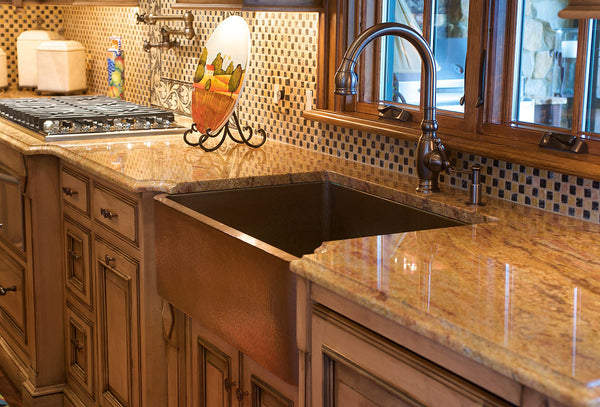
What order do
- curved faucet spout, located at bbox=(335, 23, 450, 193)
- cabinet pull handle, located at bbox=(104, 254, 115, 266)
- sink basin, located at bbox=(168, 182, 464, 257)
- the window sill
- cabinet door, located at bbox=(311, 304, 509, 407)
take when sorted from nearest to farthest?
1. cabinet door, located at bbox=(311, 304, 509, 407)
2. the window sill
3. curved faucet spout, located at bbox=(335, 23, 450, 193)
4. sink basin, located at bbox=(168, 182, 464, 257)
5. cabinet pull handle, located at bbox=(104, 254, 115, 266)

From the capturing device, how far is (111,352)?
2.74 m

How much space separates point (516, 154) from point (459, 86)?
1.46ft

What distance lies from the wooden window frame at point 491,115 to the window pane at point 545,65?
26mm

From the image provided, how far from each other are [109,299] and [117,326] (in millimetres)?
104

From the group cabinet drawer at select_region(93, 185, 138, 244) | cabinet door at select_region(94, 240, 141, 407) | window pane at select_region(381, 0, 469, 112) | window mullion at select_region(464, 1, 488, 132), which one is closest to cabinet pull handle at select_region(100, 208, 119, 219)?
cabinet drawer at select_region(93, 185, 138, 244)

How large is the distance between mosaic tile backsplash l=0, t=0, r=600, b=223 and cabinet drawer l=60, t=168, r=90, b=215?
801mm

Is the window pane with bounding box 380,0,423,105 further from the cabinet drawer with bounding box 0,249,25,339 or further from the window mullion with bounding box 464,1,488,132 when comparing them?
the cabinet drawer with bounding box 0,249,25,339

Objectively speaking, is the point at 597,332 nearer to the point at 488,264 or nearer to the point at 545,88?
the point at 488,264

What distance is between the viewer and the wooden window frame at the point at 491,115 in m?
1.99

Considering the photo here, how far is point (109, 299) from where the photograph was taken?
2.71 meters

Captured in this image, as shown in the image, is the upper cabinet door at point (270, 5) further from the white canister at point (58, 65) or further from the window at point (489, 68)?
the white canister at point (58, 65)

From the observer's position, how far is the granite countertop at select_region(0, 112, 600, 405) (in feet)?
3.70

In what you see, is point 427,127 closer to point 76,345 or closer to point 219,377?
point 219,377

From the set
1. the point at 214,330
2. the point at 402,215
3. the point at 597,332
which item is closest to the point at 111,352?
the point at 214,330
